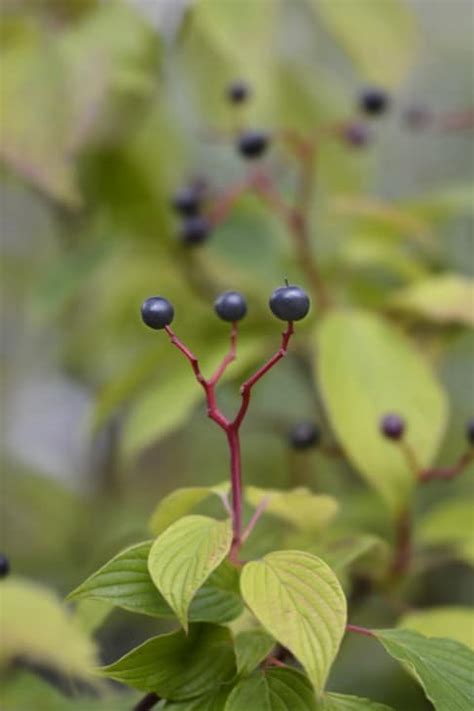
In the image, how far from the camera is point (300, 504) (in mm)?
556

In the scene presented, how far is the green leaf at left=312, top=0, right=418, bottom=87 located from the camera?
98 cm

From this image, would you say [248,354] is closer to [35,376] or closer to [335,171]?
[335,171]

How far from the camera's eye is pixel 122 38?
0.94 metres

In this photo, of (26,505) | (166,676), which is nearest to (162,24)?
(26,505)

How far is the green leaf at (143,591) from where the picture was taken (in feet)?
1.39

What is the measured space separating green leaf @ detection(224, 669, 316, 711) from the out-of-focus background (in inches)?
13.8

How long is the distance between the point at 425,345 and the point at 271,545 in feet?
1.22

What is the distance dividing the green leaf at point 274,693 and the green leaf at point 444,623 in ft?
0.57

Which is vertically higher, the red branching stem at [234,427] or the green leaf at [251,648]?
the red branching stem at [234,427]

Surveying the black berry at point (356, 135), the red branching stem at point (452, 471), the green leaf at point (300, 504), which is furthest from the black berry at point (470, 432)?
the black berry at point (356, 135)

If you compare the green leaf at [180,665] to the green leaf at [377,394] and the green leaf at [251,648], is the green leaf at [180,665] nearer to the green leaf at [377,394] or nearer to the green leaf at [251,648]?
the green leaf at [251,648]

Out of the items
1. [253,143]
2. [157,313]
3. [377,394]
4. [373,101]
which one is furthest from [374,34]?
[157,313]

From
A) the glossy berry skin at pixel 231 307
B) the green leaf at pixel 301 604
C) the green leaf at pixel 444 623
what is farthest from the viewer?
the green leaf at pixel 444 623

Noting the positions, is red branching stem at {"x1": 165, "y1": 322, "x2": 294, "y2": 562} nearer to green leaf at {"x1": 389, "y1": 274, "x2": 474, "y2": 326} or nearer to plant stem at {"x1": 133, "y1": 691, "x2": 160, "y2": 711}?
plant stem at {"x1": 133, "y1": 691, "x2": 160, "y2": 711}
